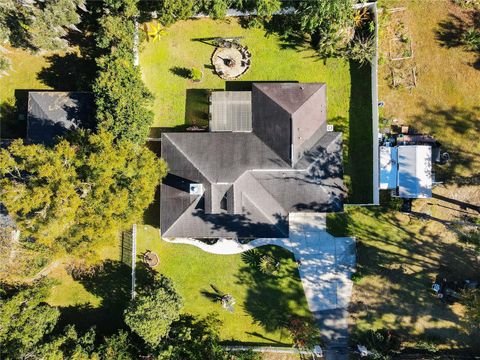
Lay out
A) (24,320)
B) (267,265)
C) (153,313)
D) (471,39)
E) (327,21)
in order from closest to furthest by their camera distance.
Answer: (153,313) < (24,320) < (327,21) < (471,39) < (267,265)

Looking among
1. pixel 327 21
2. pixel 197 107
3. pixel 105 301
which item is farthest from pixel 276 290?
pixel 327 21

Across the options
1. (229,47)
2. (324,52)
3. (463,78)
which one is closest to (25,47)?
(229,47)

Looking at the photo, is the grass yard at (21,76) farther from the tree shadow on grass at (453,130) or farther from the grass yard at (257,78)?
the tree shadow on grass at (453,130)

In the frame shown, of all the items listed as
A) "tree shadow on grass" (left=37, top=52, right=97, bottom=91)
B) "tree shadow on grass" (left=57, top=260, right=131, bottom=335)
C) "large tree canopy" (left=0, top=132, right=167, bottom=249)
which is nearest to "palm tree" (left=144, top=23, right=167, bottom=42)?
"tree shadow on grass" (left=37, top=52, right=97, bottom=91)

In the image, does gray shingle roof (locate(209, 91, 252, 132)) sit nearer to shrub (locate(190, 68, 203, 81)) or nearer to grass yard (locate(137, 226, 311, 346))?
shrub (locate(190, 68, 203, 81))

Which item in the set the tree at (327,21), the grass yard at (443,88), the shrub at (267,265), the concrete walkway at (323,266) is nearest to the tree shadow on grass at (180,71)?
the tree at (327,21)

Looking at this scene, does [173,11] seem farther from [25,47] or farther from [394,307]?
[394,307]

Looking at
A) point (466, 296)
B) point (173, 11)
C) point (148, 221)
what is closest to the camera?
point (173, 11)

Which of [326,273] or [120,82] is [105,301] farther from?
[326,273]
